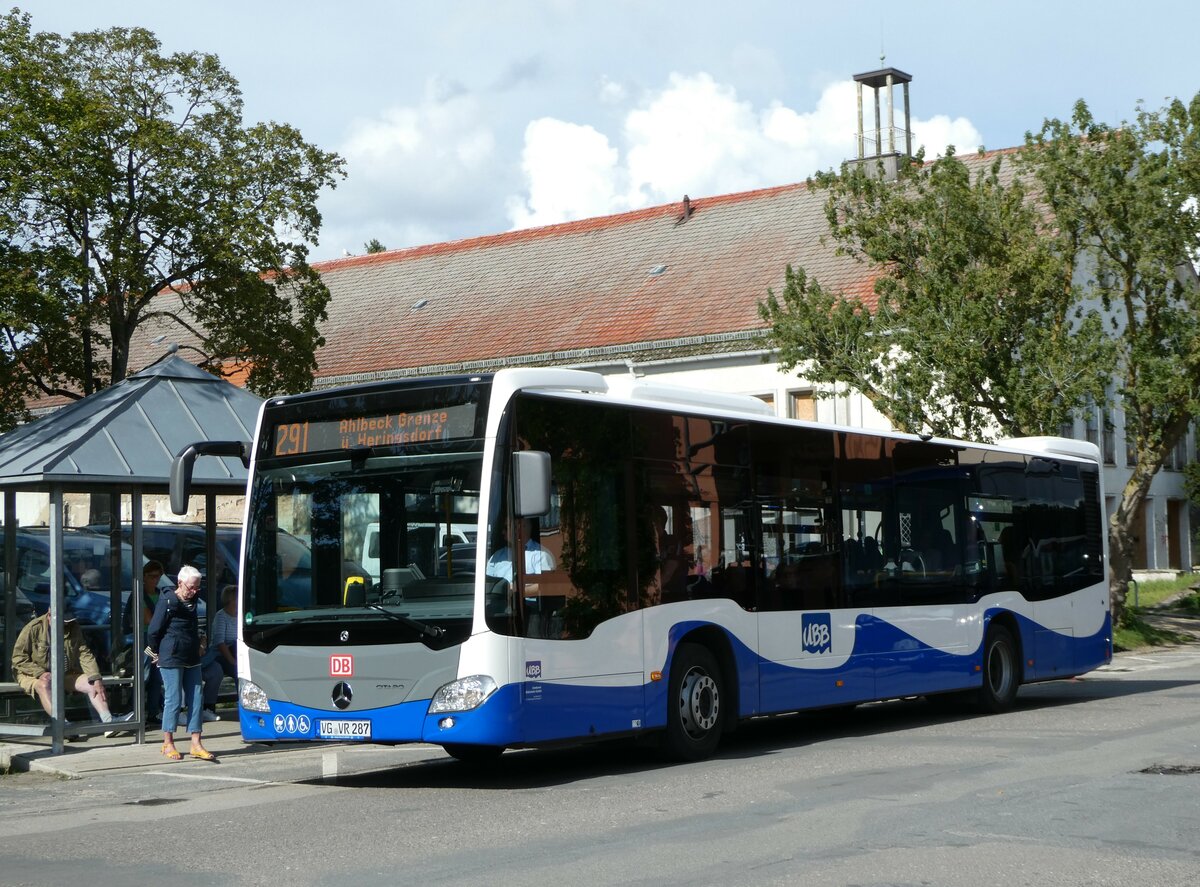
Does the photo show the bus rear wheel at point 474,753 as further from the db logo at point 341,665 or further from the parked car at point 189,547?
the parked car at point 189,547

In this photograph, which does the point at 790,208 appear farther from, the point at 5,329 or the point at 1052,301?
the point at 5,329

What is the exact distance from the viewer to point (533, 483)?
36.7ft

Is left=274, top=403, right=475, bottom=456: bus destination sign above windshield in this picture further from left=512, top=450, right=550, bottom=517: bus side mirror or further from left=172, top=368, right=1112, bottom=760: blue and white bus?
left=512, top=450, right=550, bottom=517: bus side mirror

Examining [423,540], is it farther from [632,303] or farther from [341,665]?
[632,303]

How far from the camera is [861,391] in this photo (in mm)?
28438

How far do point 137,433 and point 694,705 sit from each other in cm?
629

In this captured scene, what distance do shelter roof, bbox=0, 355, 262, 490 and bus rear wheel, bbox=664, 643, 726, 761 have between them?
5460 millimetres

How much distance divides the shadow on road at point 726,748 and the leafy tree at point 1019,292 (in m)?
7.73

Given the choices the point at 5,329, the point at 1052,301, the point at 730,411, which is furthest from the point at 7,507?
the point at 1052,301

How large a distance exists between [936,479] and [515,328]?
2797cm

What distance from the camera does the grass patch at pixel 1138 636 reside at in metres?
29.3

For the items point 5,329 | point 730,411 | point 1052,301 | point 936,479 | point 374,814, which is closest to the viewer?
point 374,814

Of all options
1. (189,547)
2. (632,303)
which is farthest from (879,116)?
(189,547)

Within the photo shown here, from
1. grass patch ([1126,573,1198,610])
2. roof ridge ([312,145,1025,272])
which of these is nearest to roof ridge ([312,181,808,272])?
roof ridge ([312,145,1025,272])
